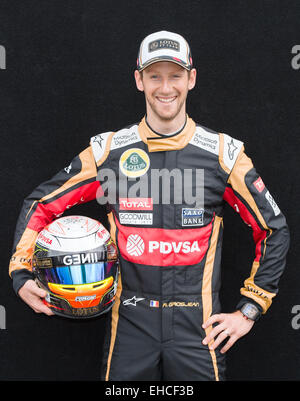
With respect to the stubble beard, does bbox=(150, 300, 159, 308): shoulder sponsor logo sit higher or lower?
lower

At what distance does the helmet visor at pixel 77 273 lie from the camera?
1553 mm

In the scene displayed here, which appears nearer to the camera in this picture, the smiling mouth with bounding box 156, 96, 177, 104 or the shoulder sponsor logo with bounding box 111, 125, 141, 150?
the smiling mouth with bounding box 156, 96, 177, 104

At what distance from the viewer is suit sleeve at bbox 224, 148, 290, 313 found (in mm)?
1724

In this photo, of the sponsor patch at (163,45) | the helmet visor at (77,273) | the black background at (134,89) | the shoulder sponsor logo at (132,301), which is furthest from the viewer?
the black background at (134,89)

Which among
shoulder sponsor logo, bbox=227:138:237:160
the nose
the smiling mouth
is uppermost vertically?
the nose

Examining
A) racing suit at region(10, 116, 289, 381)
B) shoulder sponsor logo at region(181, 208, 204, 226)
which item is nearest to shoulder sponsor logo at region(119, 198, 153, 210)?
racing suit at region(10, 116, 289, 381)

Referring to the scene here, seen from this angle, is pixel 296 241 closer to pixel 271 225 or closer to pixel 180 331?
pixel 271 225

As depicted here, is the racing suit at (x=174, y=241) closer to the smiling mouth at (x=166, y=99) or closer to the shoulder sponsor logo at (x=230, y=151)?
the shoulder sponsor logo at (x=230, y=151)

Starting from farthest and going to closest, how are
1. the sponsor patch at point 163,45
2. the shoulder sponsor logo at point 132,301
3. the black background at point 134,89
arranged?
the black background at point 134,89, the shoulder sponsor logo at point 132,301, the sponsor patch at point 163,45

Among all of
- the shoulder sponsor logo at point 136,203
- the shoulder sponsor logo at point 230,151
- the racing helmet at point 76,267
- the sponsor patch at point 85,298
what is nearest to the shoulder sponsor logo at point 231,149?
the shoulder sponsor logo at point 230,151

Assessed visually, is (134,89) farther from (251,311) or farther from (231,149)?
(251,311)

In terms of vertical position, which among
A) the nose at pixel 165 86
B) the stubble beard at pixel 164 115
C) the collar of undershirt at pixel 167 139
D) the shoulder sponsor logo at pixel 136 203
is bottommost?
the shoulder sponsor logo at pixel 136 203

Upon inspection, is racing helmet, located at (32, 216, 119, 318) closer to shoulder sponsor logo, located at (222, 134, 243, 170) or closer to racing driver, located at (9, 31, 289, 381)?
racing driver, located at (9, 31, 289, 381)

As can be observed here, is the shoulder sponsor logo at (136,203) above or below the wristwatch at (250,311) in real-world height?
above
